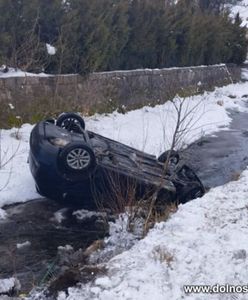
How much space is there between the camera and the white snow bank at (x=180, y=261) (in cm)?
484

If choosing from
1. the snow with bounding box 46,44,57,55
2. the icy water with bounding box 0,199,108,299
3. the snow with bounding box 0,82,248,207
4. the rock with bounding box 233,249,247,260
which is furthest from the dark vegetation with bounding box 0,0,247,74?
the rock with bounding box 233,249,247,260

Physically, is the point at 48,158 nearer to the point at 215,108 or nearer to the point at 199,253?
the point at 199,253

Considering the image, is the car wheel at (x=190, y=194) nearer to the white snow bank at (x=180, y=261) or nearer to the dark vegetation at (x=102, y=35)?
the white snow bank at (x=180, y=261)

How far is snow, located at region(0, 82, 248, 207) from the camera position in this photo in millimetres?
8781

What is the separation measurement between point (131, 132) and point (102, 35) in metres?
3.20

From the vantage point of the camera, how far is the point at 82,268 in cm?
526

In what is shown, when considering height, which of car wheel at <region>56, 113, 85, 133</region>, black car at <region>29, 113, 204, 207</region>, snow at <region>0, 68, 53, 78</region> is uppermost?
snow at <region>0, 68, 53, 78</region>

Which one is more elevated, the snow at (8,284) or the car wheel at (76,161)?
the car wheel at (76,161)

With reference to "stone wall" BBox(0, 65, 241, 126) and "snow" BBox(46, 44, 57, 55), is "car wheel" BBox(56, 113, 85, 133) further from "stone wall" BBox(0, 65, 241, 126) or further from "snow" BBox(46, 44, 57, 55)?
"snow" BBox(46, 44, 57, 55)

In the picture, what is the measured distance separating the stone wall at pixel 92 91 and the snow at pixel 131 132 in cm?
34

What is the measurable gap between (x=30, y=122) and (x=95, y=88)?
311cm

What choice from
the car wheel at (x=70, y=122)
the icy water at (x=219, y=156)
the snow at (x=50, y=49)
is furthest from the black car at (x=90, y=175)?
the snow at (x=50, y=49)

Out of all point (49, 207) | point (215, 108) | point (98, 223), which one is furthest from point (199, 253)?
point (215, 108)

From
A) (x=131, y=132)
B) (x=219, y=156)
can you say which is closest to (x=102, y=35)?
(x=131, y=132)
